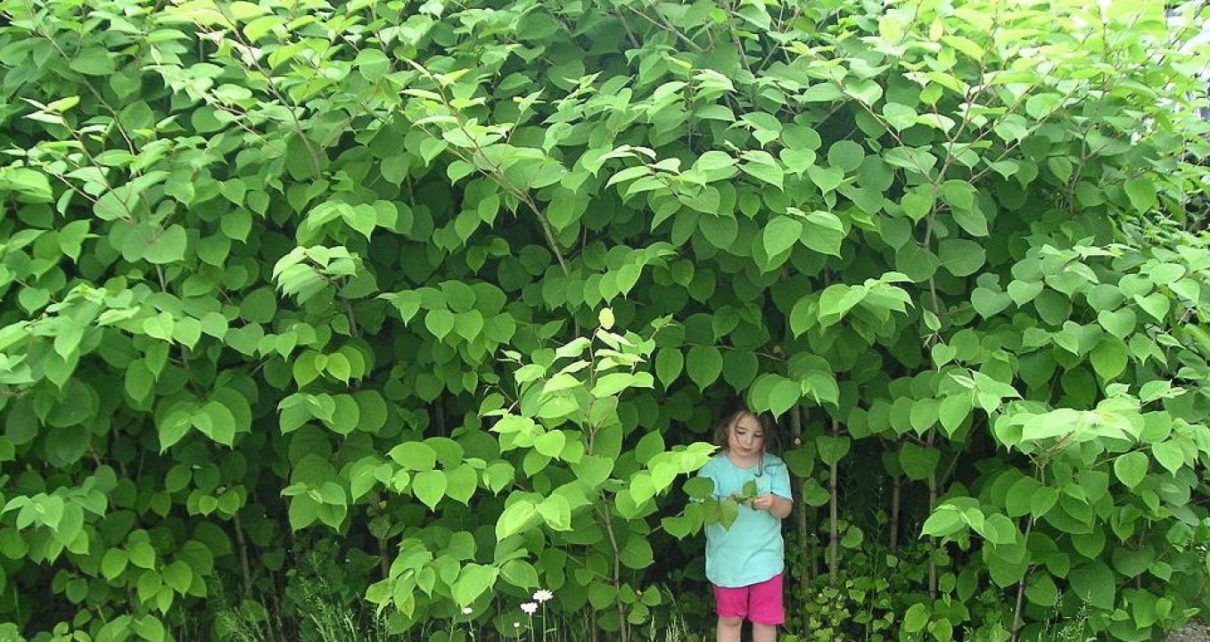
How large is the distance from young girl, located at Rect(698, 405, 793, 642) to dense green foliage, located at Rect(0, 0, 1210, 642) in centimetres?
13

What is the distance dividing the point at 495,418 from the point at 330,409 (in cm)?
51

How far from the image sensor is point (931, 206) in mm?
2529

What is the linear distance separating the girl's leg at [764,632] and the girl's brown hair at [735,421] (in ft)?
1.62

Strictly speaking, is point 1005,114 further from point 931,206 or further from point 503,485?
point 503,485

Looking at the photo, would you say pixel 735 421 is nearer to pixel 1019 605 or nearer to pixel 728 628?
pixel 728 628

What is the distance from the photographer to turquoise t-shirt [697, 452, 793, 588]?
2.83 m

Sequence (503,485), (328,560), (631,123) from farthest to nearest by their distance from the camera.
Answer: (328,560)
(631,123)
(503,485)

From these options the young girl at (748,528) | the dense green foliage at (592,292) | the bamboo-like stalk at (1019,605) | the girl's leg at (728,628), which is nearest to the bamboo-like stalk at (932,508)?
the dense green foliage at (592,292)

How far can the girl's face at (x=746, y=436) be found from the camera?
2.82 m

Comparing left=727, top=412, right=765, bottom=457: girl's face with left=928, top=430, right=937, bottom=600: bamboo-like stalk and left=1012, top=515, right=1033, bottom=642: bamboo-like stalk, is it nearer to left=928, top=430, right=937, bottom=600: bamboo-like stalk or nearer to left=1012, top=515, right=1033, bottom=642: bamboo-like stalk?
left=928, top=430, right=937, bottom=600: bamboo-like stalk

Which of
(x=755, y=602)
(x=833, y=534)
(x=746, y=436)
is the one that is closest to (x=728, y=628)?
(x=755, y=602)

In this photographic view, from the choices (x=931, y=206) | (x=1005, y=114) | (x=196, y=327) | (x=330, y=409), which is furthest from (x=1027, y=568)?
(x=196, y=327)

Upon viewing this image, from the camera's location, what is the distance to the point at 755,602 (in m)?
2.90

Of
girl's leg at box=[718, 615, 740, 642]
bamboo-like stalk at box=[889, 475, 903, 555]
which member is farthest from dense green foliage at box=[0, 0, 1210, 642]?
girl's leg at box=[718, 615, 740, 642]
